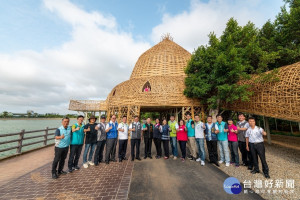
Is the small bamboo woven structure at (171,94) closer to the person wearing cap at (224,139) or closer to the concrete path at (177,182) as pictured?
the person wearing cap at (224,139)

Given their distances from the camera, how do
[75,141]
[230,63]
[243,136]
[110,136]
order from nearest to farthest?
[75,141] < [243,136] < [110,136] < [230,63]

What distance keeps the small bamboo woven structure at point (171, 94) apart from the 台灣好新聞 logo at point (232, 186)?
4.09 meters

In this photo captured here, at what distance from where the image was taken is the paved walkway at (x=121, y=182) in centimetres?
335

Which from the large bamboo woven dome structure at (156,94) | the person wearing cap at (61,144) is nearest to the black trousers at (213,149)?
the person wearing cap at (61,144)

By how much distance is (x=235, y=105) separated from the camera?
9297mm

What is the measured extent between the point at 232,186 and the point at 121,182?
3228mm

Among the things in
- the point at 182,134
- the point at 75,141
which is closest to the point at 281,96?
the point at 182,134

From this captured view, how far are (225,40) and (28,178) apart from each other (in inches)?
488

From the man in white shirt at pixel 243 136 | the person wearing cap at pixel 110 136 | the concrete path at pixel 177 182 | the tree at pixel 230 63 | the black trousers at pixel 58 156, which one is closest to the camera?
the concrete path at pixel 177 182

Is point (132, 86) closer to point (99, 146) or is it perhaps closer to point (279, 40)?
point (99, 146)

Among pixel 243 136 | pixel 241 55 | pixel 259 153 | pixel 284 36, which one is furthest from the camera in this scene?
pixel 284 36

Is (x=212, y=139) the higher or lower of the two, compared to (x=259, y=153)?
higher

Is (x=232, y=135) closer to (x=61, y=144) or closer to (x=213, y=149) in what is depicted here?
(x=213, y=149)

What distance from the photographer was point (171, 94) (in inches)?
489
